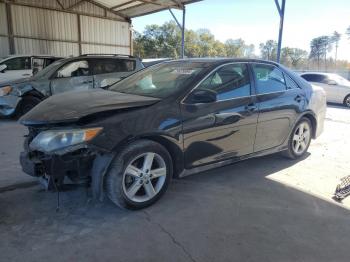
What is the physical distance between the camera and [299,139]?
495 cm

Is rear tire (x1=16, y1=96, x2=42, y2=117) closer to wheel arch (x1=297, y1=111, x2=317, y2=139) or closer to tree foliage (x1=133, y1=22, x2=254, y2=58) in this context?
wheel arch (x1=297, y1=111, x2=317, y2=139)

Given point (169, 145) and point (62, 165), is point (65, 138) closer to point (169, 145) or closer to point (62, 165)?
point (62, 165)

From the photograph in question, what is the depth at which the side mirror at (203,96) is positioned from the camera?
335 centimetres

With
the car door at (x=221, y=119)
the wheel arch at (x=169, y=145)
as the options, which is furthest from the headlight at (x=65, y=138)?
the car door at (x=221, y=119)

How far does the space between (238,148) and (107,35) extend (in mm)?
17065

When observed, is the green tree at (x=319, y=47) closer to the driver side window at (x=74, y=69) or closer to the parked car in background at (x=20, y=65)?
the parked car in background at (x=20, y=65)

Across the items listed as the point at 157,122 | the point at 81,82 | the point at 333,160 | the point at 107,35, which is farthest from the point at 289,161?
the point at 107,35

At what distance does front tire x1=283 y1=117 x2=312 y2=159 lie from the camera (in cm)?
482

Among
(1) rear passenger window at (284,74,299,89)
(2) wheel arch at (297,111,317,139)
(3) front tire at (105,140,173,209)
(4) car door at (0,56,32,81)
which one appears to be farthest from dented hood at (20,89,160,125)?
(4) car door at (0,56,32,81)

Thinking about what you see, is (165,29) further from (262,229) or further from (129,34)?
(262,229)

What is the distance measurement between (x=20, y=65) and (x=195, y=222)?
33.1ft

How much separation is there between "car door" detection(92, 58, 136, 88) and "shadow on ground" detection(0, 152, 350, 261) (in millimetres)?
5397

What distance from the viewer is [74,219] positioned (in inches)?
119

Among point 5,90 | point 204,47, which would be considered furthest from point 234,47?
point 5,90
